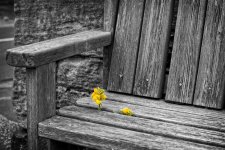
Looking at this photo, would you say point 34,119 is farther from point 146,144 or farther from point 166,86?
point 166,86

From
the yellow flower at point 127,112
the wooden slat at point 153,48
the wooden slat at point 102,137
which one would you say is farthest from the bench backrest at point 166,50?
the wooden slat at point 102,137

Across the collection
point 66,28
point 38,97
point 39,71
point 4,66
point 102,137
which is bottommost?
point 4,66

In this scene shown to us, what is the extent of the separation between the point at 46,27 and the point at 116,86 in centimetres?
61

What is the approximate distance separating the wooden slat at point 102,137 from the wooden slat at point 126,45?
53 cm

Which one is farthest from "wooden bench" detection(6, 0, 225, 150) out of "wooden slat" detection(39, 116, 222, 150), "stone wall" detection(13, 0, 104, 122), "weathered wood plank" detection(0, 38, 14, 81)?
"weathered wood plank" detection(0, 38, 14, 81)

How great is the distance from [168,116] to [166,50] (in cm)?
45

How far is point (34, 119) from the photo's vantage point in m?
1.74

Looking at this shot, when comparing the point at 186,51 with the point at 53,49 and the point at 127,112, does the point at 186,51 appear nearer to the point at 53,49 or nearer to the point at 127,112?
the point at 127,112

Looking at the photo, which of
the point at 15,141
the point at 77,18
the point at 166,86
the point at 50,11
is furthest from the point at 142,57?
the point at 15,141

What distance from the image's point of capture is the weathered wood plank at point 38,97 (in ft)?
5.53

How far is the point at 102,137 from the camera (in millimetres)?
1625

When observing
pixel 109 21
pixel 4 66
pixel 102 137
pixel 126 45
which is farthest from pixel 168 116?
pixel 4 66

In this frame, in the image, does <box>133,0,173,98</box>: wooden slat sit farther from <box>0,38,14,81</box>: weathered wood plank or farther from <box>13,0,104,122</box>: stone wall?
<box>0,38,14,81</box>: weathered wood plank

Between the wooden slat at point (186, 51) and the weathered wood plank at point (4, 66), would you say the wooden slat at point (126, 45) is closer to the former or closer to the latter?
the wooden slat at point (186, 51)
